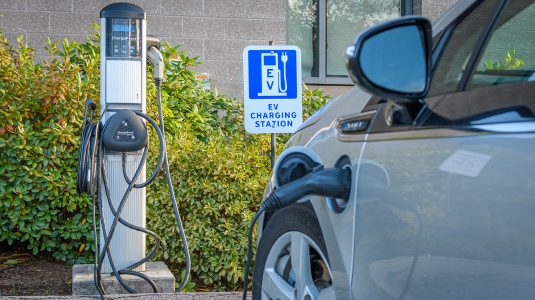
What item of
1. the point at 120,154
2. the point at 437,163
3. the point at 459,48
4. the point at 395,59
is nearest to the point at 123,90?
the point at 120,154

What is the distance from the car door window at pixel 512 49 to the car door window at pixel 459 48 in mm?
37

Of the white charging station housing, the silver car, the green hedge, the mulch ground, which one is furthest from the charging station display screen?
the silver car

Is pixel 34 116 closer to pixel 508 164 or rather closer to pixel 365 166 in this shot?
pixel 365 166

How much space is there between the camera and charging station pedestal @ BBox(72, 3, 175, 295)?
5.66 metres

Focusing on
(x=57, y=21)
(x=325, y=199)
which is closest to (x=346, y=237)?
(x=325, y=199)

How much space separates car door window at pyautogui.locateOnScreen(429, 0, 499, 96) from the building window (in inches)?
345

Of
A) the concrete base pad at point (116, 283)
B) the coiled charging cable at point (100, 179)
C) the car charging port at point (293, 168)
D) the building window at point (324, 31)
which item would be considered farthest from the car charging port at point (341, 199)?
the building window at point (324, 31)

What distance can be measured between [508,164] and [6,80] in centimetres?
576

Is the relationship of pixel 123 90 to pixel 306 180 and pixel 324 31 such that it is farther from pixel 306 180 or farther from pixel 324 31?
pixel 324 31

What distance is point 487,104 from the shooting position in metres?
1.93

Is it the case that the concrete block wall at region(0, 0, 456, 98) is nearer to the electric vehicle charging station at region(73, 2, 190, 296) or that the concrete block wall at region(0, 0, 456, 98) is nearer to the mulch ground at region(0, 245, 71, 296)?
the mulch ground at region(0, 245, 71, 296)

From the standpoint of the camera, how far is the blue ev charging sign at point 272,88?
22.5 feet

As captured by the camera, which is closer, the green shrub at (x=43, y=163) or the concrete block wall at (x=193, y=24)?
the green shrub at (x=43, y=163)

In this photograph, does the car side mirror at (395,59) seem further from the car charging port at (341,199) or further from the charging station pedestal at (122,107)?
the charging station pedestal at (122,107)
